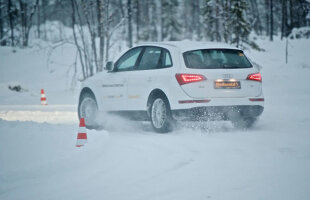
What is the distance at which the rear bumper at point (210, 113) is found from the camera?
26.9 ft

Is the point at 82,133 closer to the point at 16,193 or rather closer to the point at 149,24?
the point at 16,193

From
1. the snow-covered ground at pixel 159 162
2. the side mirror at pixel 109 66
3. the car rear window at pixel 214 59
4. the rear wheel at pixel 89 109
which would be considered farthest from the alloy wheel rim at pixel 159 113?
the rear wheel at pixel 89 109

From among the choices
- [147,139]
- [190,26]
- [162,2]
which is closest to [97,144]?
[147,139]

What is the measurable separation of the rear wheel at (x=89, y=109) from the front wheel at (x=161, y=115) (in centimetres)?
192

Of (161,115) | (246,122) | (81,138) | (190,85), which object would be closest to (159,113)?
(161,115)

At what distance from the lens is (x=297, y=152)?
6.47 metres

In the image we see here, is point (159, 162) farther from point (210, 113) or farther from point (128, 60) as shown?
point (128, 60)

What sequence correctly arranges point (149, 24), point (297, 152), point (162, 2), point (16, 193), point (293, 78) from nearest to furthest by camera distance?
1. point (16, 193)
2. point (297, 152)
3. point (293, 78)
4. point (162, 2)
5. point (149, 24)

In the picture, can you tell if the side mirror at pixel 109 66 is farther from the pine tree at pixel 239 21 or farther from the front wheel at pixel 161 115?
the pine tree at pixel 239 21

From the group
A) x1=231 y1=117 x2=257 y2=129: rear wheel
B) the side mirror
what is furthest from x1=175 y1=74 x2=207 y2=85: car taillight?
the side mirror

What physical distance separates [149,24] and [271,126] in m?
49.1

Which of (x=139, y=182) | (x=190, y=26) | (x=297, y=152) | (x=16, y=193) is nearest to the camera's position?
(x=16, y=193)

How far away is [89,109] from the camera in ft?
34.3

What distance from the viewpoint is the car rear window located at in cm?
833
